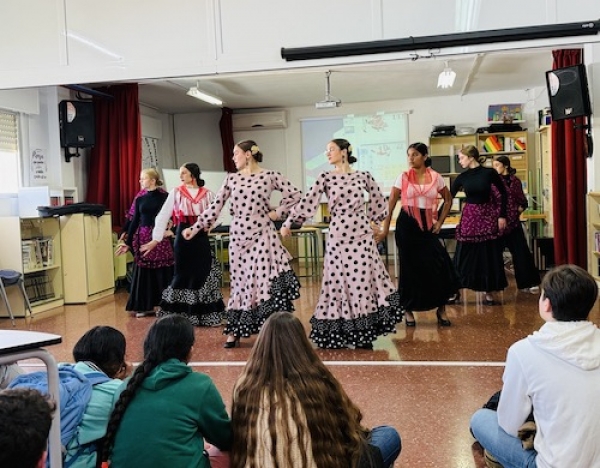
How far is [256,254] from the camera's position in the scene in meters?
4.75

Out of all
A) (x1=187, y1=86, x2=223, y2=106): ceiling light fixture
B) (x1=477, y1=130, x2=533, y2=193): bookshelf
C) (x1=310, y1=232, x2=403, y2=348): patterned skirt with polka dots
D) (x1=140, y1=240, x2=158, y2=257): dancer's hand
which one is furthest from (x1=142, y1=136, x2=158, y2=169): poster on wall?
(x1=310, y1=232, x2=403, y2=348): patterned skirt with polka dots

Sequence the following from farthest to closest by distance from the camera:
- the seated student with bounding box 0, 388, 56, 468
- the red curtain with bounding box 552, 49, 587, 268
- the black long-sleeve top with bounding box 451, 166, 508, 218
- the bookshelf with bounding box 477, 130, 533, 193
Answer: the bookshelf with bounding box 477, 130, 533, 193, the red curtain with bounding box 552, 49, 587, 268, the black long-sleeve top with bounding box 451, 166, 508, 218, the seated student with bounding box 0, 388, 56, 468

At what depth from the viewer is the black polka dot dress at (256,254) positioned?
472cm

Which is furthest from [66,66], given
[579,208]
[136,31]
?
[579,208]

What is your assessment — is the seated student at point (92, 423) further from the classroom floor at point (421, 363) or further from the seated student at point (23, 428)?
the classroom floor at point (421, 363)

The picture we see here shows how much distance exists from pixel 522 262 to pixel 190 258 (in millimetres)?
3326

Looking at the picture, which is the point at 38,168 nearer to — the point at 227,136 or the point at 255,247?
the point at 227,136

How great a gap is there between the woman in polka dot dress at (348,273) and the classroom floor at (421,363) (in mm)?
150

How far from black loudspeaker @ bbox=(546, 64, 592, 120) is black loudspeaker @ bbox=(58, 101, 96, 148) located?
5.28 m

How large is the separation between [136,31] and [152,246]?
189cm

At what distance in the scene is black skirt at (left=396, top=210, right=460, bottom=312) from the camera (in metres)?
5.22

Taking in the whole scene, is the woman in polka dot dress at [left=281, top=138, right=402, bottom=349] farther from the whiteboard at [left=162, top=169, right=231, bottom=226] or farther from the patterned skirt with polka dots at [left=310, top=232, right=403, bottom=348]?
the whiteboard at [left=162, top=169, right=231, bottom=226]

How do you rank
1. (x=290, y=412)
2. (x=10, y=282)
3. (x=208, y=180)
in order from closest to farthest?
(x=290, y=412)
(x=10, y=282)
(x=208, y=180)

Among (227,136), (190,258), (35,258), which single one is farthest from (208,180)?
(190,258)
